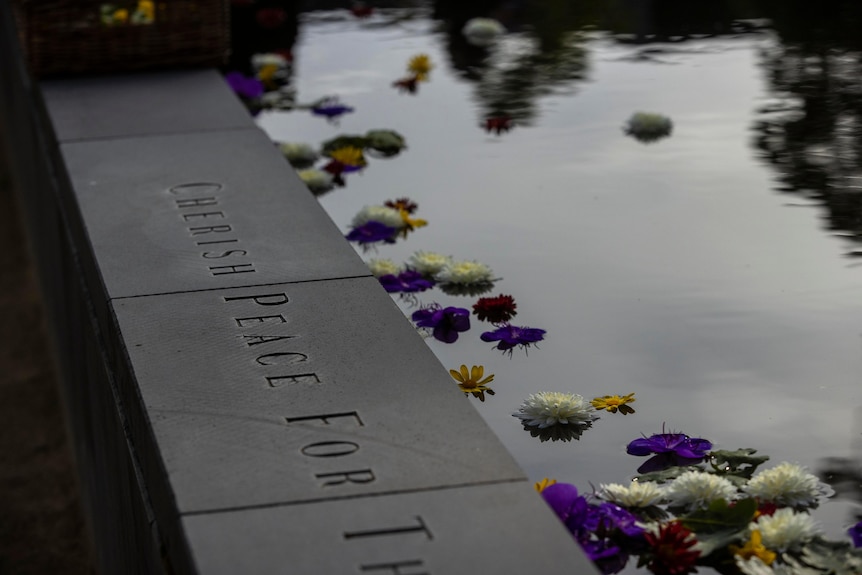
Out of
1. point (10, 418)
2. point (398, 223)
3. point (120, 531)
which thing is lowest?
point (10, 418)

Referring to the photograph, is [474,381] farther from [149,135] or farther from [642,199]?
[149,135]

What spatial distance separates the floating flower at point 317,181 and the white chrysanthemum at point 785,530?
1505 mm

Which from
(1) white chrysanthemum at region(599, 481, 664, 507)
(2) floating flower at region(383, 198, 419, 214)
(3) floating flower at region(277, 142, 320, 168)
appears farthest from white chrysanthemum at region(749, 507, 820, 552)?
(3) floating flower at region(277, 142, 320, 168)

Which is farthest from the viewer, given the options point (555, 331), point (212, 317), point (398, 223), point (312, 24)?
point (312, 24)

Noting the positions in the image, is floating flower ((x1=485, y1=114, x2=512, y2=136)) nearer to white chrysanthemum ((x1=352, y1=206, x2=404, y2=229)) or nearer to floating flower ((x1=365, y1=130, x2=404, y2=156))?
floating flower ((x1=365, y1=130, x2=404, y2=156))

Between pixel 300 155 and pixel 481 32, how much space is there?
4.01 feet

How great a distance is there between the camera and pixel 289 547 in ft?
3.79

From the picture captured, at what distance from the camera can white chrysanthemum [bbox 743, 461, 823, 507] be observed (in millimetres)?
1371

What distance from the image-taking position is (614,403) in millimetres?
1599

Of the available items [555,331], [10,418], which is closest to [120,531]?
[555,331]

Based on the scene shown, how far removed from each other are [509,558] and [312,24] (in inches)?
130

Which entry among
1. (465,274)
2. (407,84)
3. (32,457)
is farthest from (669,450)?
(32,457)

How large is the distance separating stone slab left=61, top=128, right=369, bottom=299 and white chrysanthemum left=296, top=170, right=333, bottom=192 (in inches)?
3.7

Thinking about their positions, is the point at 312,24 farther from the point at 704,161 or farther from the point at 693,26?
the point at 704,161
